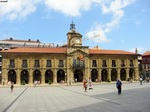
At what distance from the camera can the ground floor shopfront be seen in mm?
68562

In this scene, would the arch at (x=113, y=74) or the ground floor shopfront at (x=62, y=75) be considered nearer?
the ground floor shopfront at (x=62, y=75)

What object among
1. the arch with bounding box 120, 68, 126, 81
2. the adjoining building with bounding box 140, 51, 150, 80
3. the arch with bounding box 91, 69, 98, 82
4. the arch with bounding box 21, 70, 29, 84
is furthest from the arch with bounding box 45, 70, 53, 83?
the adjoining building with bounding box 140, 51, 150, 80

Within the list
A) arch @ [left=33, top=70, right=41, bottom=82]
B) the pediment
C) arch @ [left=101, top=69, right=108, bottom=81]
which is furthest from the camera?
arch @ [left=101, top=69, right=108, bottom=81]

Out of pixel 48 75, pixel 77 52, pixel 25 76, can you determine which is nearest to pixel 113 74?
pixel 77 52

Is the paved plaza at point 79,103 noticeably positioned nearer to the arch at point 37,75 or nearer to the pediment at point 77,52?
the arch at point 37,75

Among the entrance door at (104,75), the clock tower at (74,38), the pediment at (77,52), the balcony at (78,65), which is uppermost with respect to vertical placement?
the clock tower at (74,38)

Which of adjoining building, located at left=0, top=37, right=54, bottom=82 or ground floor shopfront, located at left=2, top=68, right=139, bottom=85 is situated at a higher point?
adjoining building, located at left=0, top=37, right=54, bottom=82

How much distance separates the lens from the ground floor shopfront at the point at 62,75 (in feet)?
225

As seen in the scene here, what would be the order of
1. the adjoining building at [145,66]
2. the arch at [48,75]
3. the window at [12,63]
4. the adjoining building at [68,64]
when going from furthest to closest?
the adjoining building at [145,66]
the arch at [48,75]
the adjoining building at [68,64]
the window at [12,63]

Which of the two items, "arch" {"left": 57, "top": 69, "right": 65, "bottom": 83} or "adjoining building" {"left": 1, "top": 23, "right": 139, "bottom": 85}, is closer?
"adjoining building" {"left": 1, "top": 23, "right": 139, "bottom": 85}

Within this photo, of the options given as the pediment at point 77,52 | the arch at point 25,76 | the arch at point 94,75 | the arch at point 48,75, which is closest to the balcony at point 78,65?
the pediment at point 77,52

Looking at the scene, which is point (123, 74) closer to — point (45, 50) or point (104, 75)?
point (104, 75)

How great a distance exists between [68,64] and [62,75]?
3.32 m

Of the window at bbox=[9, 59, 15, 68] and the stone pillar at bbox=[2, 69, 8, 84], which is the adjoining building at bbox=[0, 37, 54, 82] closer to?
the window at bbox=[9, 59, 15, 68]
